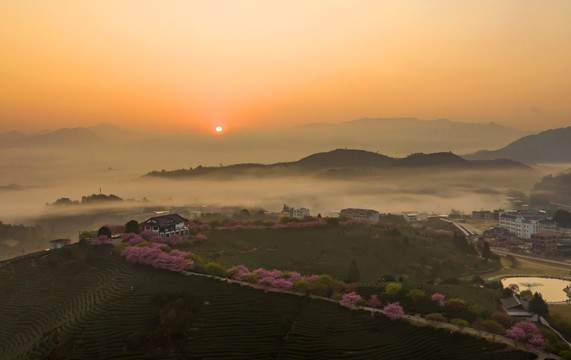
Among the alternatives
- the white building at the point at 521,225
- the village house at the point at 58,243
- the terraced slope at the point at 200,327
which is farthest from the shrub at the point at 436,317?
the white building at the point at 521,225

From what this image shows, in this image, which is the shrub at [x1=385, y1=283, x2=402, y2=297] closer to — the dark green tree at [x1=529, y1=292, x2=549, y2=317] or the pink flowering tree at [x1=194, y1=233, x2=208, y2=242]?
the dark green tree at [x1=529, y1=292, x2=549, y2=317]

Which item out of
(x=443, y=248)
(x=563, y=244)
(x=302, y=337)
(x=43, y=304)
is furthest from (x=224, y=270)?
(x=563, y=244)

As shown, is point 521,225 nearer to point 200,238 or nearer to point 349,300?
point 200,238

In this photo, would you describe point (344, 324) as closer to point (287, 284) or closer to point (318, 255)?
point (287, 284)

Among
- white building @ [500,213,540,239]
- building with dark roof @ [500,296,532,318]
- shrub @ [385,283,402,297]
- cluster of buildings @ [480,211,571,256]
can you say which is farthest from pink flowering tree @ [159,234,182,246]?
white building @ [500,213,540,239]

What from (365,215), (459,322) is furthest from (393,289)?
(365,215)
